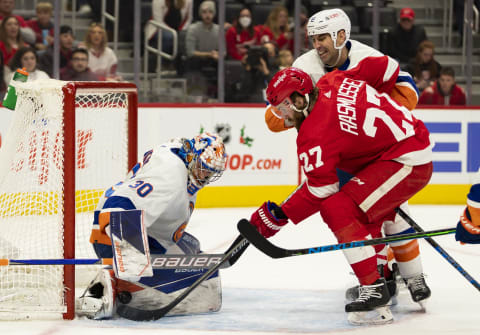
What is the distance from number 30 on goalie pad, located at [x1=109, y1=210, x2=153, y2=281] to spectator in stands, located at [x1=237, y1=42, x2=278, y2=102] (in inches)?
154

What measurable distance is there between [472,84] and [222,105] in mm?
2058

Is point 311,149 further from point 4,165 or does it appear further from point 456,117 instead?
point 456,117

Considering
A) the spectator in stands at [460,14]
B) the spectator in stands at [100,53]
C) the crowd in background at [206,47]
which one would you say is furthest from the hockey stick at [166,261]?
the spectator in stands at [460,14]

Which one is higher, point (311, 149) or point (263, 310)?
point (311, 149)

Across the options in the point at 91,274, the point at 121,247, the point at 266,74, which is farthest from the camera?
the point at 266,74

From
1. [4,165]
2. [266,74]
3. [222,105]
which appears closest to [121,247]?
[4,165]

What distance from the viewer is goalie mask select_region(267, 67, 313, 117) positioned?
114 inches

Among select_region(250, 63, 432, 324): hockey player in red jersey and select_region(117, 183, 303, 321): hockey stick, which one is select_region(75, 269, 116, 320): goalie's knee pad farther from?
select_region(250, 63, 432, 324): hockey player in red jersey

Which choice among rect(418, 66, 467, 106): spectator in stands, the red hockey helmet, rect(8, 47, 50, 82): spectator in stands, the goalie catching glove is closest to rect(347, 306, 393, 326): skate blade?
the goalie catching glove

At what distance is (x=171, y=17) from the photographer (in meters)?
6.59

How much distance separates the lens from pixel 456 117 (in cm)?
674

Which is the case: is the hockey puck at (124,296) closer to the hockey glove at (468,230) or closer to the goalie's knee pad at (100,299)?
the goalie's knee pad at (100,299)

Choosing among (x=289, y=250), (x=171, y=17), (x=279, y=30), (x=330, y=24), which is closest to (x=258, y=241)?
(x=289, y=250)

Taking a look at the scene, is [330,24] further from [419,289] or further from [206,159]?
[419,289]
